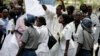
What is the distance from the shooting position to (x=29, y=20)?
1056 cm

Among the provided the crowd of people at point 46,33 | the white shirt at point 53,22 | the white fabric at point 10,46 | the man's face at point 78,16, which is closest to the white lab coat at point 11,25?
the crowd of people at point 46,33

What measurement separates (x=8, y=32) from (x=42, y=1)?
1.38 m

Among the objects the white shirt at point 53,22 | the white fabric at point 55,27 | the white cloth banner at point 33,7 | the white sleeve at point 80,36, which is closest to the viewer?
the white sleeve at point 80,36

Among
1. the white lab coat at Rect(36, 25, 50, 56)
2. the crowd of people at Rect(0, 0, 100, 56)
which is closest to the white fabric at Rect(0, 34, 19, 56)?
the crowd of people at Rect(0, 0, 100, 56)

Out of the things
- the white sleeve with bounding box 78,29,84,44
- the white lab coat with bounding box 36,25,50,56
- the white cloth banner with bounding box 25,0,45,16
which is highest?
the white cloth banner with bounding box 25,0,45,16

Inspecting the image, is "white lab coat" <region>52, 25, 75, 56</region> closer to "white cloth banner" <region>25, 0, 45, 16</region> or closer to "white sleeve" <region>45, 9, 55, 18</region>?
"white cloth banner" <region>25, 0, 45, 16</region>

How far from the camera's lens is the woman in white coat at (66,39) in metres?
11.1

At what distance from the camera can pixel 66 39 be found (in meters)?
11.1

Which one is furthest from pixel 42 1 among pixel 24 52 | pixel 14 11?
pixel 24 52

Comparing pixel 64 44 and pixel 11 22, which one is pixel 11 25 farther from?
pixel 64 44

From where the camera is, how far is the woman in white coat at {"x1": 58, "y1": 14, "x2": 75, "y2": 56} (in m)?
11.1

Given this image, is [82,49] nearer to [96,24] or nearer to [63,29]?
[63,29]

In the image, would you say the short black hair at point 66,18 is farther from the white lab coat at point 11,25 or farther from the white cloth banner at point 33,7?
the white lab coat at point 11,25

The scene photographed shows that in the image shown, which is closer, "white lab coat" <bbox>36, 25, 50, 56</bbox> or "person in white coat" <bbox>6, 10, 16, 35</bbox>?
"white lab coat" <bbox>36, 25, 50, 56</bbox>
